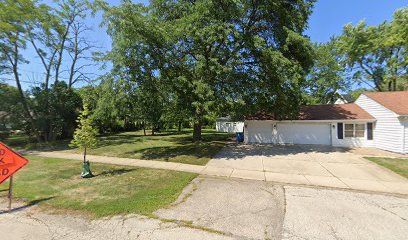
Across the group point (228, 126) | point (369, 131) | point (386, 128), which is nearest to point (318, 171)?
point (386, 128)

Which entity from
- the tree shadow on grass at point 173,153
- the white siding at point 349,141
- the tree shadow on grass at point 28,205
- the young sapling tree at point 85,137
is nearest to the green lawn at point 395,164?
the white siding at point 349,141

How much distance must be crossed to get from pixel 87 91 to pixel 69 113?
3265mm

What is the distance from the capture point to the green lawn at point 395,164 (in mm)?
8753

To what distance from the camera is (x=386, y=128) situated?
14.1m

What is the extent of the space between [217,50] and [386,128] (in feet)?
44.2

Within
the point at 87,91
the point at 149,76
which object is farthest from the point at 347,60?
the point at 87,91

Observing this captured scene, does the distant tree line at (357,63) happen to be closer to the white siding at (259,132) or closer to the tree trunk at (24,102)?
the white siding at (259,132)

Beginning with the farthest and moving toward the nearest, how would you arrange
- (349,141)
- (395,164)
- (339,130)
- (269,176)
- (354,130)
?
(339,130)
(349,141)
(354,130)
(395,164)
(269,176)

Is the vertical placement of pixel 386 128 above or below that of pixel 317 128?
above

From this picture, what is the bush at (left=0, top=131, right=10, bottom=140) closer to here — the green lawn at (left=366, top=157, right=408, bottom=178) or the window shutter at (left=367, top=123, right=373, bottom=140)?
the green lawn at (left=366, top=157, right=408, bottom=178)

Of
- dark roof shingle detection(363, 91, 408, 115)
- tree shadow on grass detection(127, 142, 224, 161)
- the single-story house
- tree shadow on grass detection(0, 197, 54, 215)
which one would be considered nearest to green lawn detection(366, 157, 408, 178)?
the single-story house

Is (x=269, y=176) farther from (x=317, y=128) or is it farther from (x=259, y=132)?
(x=317, y=128)

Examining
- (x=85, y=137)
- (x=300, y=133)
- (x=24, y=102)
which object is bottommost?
(x=300, y=133)

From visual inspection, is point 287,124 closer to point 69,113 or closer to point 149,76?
point 149,76
